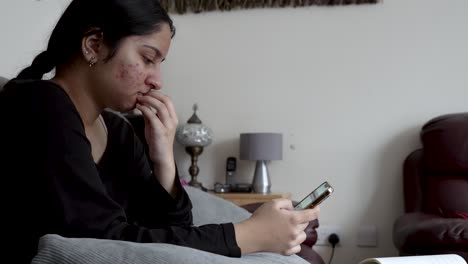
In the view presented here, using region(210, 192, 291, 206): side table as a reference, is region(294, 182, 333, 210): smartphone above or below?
above

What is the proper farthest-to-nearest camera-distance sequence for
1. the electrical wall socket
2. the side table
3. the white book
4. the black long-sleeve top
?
the electrical wall socket < the side table < the white book < the black long-sleeve top

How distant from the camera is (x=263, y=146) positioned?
8.54 feet

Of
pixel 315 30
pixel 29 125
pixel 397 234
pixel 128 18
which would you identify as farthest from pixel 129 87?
pixel 315 30

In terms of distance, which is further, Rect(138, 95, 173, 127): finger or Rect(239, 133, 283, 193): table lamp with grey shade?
Rect(239, 133, 283, 193): table lamp with grey shade

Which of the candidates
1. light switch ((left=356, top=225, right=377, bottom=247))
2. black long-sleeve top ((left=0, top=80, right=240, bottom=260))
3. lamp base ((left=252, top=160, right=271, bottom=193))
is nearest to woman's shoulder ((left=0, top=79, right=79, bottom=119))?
black long-sleeve top ((left=0, top=80, right=240, bottom=260))

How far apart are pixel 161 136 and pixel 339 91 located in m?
1.82

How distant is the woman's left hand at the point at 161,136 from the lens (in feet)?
3.59

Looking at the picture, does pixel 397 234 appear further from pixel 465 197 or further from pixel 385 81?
pixel 385 81

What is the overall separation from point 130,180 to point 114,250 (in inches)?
19.8

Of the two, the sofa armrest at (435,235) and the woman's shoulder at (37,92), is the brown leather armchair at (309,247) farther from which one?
the woman's shoulder at (37,92)

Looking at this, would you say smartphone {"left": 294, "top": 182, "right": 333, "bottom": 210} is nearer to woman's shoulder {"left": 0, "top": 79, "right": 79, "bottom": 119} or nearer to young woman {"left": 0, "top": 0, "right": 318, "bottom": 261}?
young woman {"left": 0, "top": 0, "right": 318, "bottom": 261}

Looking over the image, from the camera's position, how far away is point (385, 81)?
2.73m

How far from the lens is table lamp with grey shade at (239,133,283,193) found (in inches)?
102

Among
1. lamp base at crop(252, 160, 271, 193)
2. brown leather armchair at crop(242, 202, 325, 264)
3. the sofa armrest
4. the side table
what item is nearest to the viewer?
the sofa armrest
